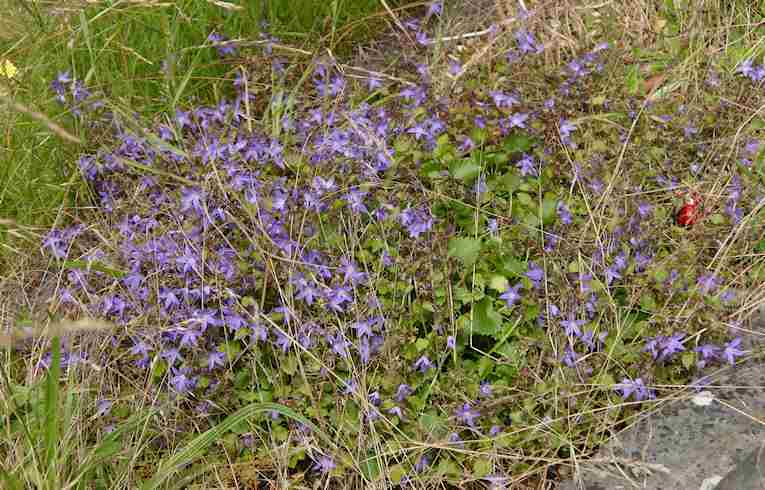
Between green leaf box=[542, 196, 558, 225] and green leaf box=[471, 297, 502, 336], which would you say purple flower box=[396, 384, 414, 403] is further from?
green leaf box=[542, 196, 558, 225]

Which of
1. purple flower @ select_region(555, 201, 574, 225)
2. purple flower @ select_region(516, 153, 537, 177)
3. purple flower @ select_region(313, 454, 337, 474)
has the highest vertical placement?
purple flower @ select_region(516, 153, 537, 177)

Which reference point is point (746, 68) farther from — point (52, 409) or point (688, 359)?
point (52, 409)

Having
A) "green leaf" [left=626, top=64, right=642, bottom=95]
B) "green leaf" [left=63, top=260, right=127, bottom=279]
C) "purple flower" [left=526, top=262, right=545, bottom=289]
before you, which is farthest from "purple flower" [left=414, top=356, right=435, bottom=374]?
"green leaf" [left=626, top=64, right=642, bottom=95]

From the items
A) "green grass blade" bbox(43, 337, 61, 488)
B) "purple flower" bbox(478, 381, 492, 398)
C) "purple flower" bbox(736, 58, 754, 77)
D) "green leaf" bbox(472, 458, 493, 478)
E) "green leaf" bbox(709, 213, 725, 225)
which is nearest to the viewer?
"green grass blade" bbox(43, 337, 61, 488)

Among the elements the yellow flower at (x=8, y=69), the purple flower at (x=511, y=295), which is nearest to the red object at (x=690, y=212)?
the purple flower at (x=511, y=295)

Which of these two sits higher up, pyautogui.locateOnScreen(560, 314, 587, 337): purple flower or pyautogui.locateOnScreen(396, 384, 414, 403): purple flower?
pyautogui.locateOnScreen(560, 314, 587, 337): purple flower
